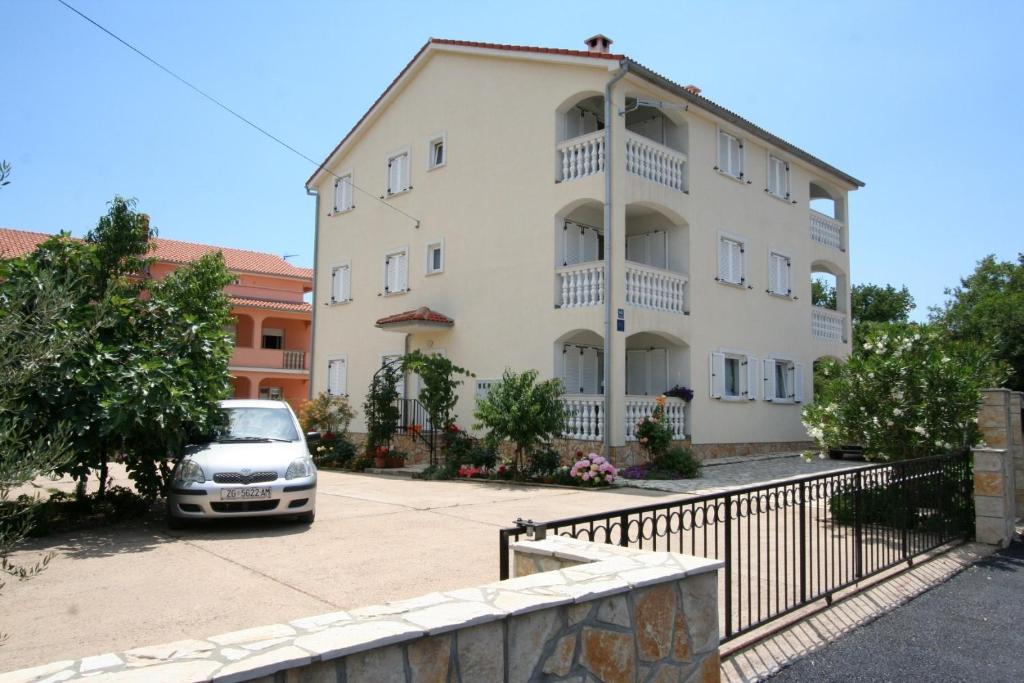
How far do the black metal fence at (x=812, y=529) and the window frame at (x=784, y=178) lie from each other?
13.5 m

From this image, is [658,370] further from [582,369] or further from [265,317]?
[265,317]

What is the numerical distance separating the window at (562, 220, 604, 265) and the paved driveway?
752 cm

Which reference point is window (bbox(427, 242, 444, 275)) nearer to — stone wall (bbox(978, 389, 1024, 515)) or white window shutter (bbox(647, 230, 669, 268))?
white window shutter (bbox(647, 230, 669, 268))

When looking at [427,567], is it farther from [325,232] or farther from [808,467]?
[325,232]

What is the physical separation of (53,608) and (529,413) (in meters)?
9.28

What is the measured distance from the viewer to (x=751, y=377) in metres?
19.5

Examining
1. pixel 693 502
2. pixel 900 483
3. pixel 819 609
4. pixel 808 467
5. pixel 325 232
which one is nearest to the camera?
pixel 693 502

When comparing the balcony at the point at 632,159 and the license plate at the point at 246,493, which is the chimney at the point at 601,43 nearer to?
the balcony at the point at 632,159

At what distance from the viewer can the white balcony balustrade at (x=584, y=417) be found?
50.7 feet

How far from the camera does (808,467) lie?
1670 centimetres

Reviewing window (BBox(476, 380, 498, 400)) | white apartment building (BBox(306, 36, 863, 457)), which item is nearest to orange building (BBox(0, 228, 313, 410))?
white apartment building (BBox(306, 36, 863, 457))

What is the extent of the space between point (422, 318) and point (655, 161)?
6.81 meters

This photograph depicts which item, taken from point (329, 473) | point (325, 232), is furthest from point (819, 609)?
point (325, 232)

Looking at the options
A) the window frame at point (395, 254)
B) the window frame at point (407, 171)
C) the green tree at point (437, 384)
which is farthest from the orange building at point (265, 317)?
the green tree at point (437, 384)
